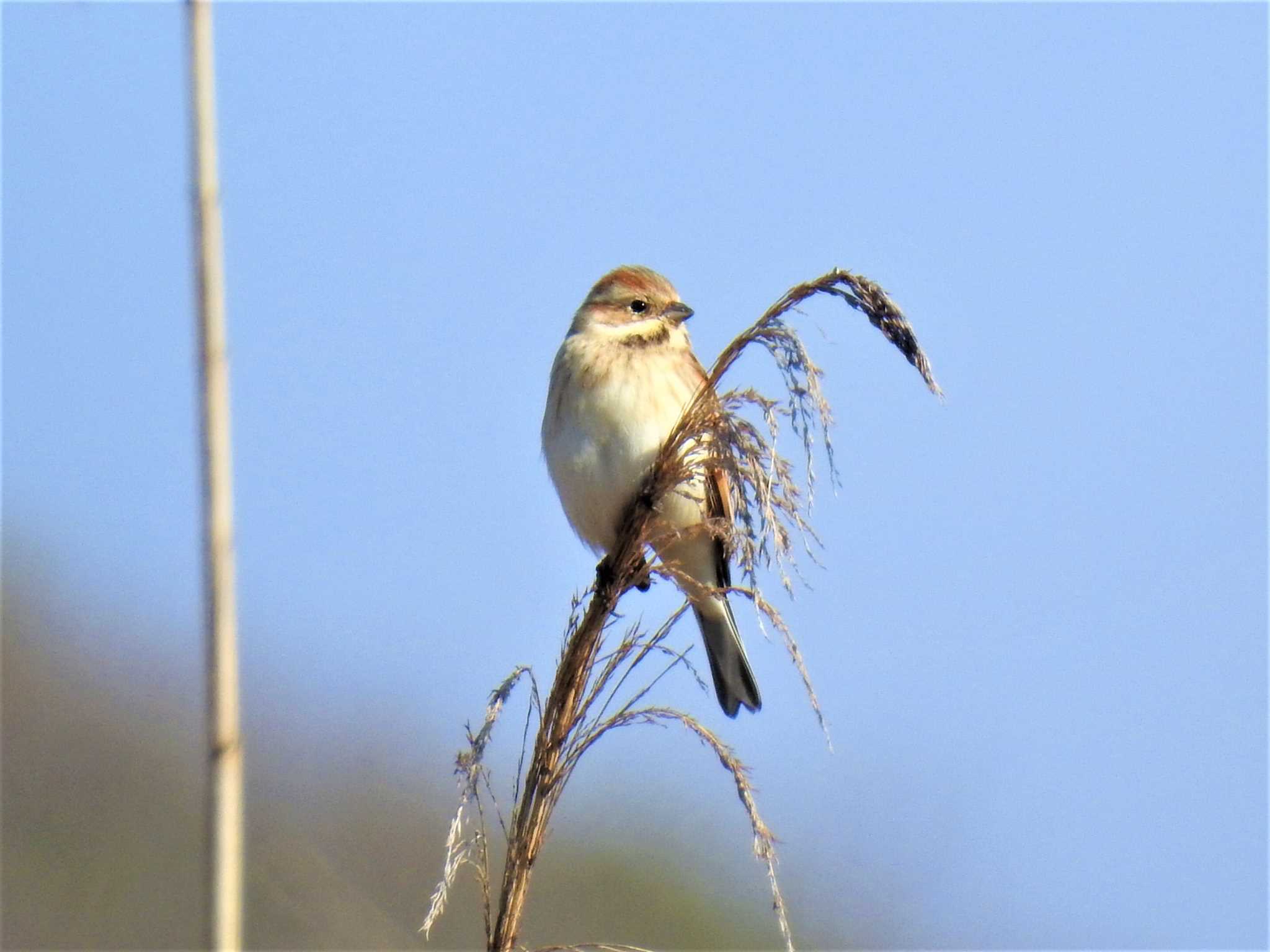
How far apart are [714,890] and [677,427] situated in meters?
10.5

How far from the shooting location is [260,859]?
269cm

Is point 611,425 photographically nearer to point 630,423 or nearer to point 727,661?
point 630,423

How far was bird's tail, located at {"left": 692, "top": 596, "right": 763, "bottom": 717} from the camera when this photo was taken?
4152mm

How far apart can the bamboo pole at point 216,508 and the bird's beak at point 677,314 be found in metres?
3.20

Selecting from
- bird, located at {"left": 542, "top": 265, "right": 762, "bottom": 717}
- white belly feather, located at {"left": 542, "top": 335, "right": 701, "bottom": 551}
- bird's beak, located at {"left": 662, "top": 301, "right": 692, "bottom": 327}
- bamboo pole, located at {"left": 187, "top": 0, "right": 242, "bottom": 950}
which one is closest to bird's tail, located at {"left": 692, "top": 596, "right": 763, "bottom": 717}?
bird, located at {"left": 542, "top": 265, "right": 762, "bottom": 717}

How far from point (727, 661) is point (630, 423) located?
2.63 ft

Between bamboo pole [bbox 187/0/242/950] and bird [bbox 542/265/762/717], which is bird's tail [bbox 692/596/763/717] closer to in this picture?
bird [bbox 542/265/762/717]

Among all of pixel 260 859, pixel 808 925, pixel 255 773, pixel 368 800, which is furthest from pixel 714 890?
pixel 260 859

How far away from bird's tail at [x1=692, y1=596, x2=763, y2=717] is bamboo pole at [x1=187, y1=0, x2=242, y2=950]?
311 centimetres

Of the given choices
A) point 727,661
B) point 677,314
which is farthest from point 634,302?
point 727,661

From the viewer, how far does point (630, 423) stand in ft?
12.7

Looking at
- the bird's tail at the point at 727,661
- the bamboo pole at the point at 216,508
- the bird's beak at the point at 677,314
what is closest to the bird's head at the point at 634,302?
the bird's beak at the point at 677,314

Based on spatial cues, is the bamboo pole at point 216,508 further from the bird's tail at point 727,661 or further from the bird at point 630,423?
the bird's tail at point 727,661

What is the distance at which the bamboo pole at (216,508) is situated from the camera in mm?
991
